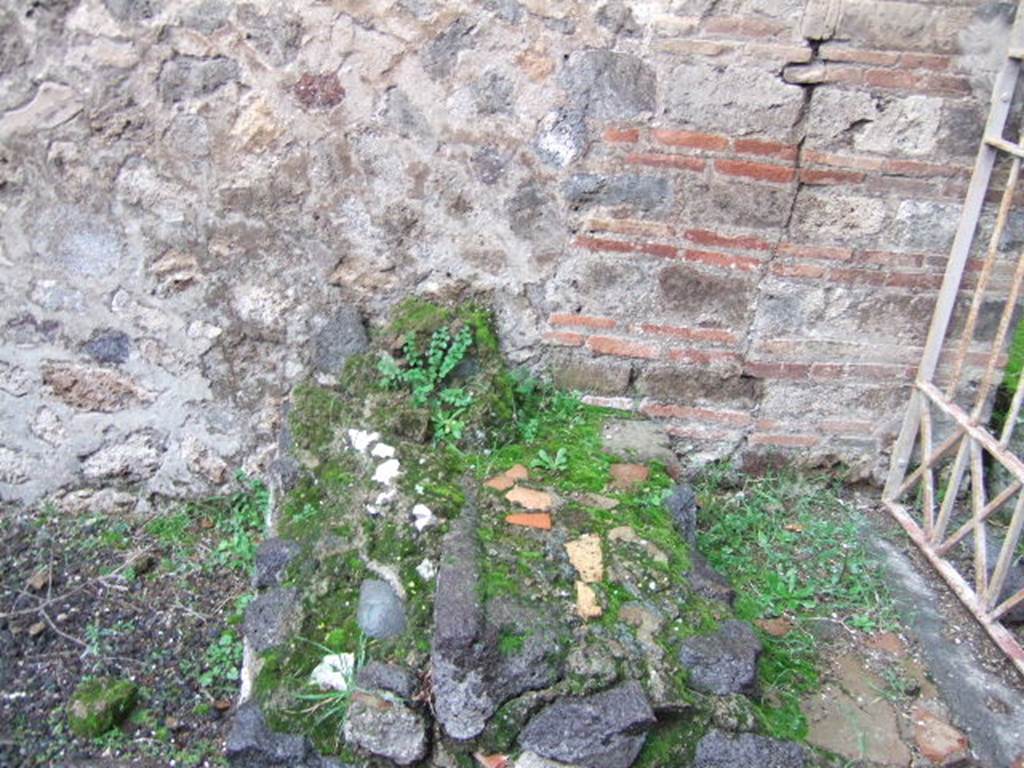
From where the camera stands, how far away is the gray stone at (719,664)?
2344mm

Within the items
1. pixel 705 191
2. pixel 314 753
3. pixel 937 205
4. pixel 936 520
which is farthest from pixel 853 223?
pixel 314 753

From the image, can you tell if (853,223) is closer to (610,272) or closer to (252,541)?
(610,272)

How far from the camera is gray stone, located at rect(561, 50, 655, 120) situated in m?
3.01

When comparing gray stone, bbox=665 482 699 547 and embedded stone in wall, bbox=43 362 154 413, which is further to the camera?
embedded stone in wall, bbox=43 362 154 413

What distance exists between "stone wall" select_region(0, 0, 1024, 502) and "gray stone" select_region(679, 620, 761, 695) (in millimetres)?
1204

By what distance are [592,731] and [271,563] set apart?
3.75 ft

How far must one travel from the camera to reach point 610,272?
10.7 feet

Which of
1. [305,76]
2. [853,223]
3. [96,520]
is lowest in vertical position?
[96,520]

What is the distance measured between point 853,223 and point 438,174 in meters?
1.45

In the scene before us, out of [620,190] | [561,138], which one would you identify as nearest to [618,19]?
[561,138]

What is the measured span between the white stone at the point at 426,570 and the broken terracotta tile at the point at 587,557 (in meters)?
0.38

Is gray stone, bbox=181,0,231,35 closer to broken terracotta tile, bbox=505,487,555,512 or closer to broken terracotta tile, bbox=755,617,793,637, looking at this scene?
broken terracotta tile, bbox=505,487,555,512

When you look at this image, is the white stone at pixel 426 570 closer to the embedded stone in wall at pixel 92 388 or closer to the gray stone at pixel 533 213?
the gray stone at pixel 533 213

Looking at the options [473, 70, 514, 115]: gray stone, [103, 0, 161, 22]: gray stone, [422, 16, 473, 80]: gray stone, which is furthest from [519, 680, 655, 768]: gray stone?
[103, 0, 161, 22]: gray stone
